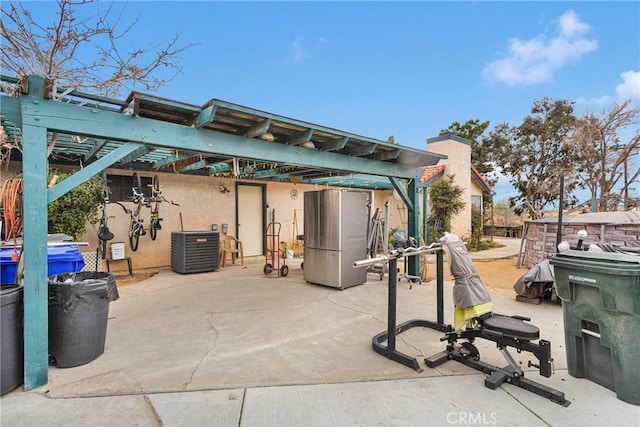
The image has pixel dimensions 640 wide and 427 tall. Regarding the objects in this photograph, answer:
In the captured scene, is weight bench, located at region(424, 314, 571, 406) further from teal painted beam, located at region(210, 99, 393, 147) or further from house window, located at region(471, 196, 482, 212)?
house window, located at region(471, 196, 482, 212)

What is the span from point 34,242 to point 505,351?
392cm

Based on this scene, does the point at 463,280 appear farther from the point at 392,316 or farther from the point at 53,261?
the point at 53,261

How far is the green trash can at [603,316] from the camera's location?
216 cm

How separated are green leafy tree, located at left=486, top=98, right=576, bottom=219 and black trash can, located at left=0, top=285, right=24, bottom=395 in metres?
17.9

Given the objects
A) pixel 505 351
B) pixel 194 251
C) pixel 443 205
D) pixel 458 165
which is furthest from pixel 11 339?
pixel 458 165

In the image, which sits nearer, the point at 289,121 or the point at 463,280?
the point at 463,280

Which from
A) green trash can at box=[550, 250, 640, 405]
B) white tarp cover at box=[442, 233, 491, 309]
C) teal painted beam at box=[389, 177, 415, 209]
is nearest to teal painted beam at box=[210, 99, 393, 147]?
teal painted beam at box=[389, 177, 415, 209]

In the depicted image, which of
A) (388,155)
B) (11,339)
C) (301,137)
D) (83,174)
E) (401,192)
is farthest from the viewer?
(401,192)

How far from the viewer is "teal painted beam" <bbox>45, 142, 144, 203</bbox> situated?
254 centimetres

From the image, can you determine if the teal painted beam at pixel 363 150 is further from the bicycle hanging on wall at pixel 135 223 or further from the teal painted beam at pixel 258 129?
the bicycle hanging on wall at pixel 135 223

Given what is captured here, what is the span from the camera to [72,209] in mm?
5332

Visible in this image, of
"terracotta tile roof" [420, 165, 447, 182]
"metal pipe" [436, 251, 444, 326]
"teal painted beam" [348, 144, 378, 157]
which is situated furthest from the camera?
"terracotta tile roof" [420, 165, 447, 182]

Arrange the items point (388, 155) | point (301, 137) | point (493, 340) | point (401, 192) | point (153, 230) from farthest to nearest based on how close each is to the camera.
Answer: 1. point (153, 230)
2. point (401, 192)
3. point (388, 155)
4. point (301, 137)
5. point (493, 340)

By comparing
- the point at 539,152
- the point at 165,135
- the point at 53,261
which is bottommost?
the point at 53,261
